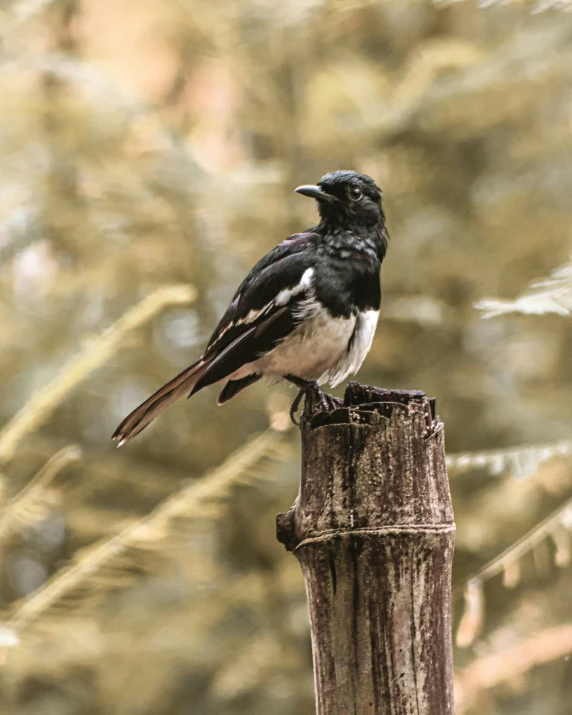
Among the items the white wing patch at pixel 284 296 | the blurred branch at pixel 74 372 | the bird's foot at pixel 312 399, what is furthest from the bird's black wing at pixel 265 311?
the blurred branch at pixel 74 372

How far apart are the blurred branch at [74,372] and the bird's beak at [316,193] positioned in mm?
726

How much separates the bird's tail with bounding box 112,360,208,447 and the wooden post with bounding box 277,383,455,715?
34.4 inches

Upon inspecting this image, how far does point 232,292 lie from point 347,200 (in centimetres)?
79

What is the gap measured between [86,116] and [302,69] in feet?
2.52

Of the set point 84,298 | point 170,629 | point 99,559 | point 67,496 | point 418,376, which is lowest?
point 99,559

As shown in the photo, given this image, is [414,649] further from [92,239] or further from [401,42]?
[401,42]

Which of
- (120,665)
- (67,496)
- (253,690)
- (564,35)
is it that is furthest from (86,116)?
(253,690)

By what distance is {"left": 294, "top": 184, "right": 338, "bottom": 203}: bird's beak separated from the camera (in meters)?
2.09

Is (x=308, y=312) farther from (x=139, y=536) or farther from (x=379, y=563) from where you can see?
(x=379, y=563)

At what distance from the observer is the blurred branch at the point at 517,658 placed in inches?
73.1

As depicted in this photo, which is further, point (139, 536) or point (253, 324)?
point (253, 324)

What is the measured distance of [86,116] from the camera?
9.47 feet

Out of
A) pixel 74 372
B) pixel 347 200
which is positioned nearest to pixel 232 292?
pixel 347 200

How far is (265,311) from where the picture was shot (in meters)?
2.04
